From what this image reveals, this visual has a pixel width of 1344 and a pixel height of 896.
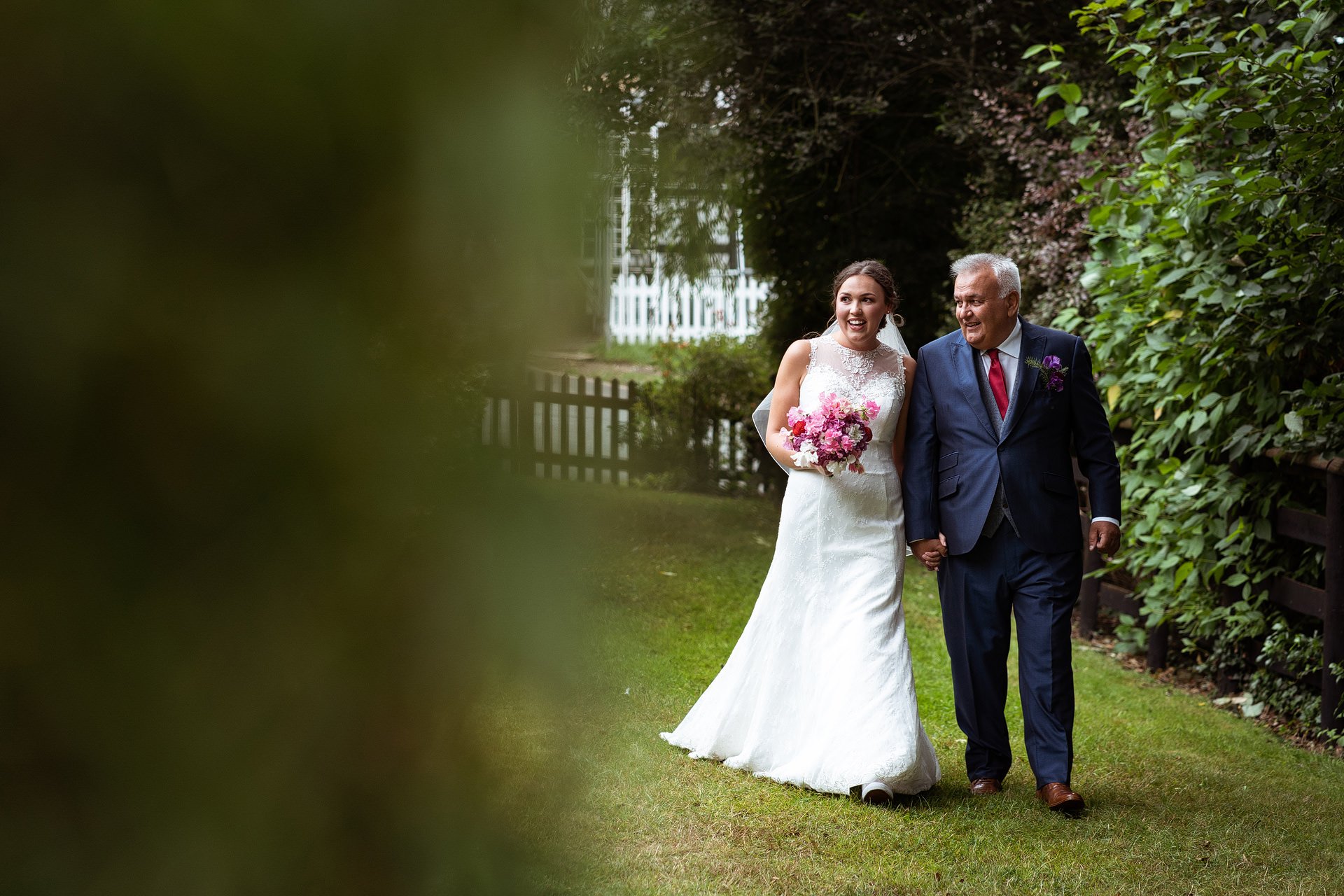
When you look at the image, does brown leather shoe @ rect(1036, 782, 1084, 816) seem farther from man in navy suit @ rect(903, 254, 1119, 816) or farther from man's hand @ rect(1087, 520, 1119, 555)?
man's hand @ rect(1087, 520, 1119, 555)

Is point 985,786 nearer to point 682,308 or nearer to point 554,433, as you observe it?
point 682,308

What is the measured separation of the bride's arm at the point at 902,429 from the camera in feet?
13.4

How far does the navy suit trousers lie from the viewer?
12.1ft

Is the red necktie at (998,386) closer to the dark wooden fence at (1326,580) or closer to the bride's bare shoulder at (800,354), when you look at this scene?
the bride's bare shoulder at (800,354)

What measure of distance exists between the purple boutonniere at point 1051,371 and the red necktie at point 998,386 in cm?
11

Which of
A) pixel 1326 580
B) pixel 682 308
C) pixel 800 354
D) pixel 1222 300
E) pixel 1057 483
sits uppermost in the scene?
pixel 1222 300

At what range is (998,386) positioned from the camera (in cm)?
379

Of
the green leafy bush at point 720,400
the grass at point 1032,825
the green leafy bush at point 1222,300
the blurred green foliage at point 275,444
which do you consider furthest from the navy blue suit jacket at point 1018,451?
the green leafy bush at point 720,400

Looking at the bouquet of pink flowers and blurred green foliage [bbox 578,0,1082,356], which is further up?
blurred green foliage [bbox 578,0,1082,356]

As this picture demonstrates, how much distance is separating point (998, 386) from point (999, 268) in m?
0.38

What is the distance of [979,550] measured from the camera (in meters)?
3.82

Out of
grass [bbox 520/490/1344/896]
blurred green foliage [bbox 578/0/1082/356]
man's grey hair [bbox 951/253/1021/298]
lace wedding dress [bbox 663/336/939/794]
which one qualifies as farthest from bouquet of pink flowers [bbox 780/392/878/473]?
blurred green foliage [bbox 578/0/1082/356]

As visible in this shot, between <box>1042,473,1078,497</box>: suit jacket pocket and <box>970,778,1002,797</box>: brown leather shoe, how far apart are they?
99 cm

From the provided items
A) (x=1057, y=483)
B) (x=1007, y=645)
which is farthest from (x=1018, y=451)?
(x=1007, y=645)
